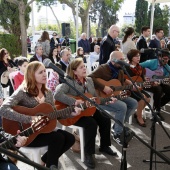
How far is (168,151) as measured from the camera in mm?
3164

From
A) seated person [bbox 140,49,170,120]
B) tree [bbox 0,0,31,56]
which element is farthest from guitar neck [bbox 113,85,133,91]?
tree [bbox 0,0,31,56]

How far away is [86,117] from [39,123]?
79cm

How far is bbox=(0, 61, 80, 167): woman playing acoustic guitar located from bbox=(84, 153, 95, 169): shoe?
1.44 feet

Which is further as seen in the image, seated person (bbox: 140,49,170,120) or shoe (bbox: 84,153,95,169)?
seated person (bbox: 140,49,170,120)

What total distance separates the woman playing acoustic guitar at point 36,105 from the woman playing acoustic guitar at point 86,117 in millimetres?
245

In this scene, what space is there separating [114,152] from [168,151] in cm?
74

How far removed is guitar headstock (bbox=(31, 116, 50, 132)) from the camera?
2.16 meters

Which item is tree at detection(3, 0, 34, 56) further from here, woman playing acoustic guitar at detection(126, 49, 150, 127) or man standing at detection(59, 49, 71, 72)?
woman playing acoustic guitar at detection(126, 49, 150, 127)

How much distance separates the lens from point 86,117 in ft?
9.31

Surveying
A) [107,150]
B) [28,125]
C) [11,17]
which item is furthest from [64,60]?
[11,17]

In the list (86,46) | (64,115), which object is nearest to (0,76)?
(64,115)

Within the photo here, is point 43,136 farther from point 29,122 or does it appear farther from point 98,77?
point 98,77

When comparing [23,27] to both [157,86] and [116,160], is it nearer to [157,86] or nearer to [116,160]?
[157,86]

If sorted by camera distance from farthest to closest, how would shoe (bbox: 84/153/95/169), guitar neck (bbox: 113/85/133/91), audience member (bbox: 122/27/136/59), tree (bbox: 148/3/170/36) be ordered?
tree (bbox: 148/3/170/36)
audience member (bbox: 122/27/136/59)
guitar neck (bbox: 113/85/133/91)
shoe (bbox: 84/153/95/169)
